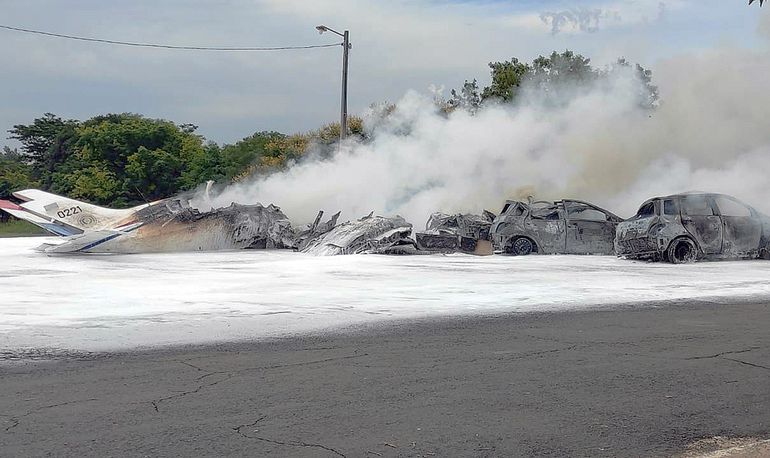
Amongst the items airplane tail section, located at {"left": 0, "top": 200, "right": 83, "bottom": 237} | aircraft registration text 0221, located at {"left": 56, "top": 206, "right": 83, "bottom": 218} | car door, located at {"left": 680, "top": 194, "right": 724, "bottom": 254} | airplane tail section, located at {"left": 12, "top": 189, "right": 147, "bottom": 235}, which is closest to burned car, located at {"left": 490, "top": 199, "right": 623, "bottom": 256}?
car door, located at {"left": 680, "top": 194, "right": 724, "bottom": 254}

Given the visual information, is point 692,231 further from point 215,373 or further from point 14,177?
point 14,177

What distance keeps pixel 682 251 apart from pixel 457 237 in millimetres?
6401

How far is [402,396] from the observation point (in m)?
6.19

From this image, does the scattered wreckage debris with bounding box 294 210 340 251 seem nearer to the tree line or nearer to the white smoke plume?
the white smoke plume

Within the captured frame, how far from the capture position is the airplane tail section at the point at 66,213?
23.9m

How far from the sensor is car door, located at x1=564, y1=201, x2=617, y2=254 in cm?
2181

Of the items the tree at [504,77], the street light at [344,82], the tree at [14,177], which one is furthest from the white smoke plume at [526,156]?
the tree at [14,177]

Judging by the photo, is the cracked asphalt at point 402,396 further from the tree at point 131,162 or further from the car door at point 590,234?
the tree at point 131,162

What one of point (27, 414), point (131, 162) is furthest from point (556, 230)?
point (131, 162)

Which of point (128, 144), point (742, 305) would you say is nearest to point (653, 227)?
point (742, 305)

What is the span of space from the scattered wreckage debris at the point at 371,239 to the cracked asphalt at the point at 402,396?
13.5 meters

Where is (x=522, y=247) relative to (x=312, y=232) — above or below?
below

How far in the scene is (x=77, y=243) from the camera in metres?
22.0

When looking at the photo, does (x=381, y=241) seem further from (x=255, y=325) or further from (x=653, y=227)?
(x=255, y=325)
